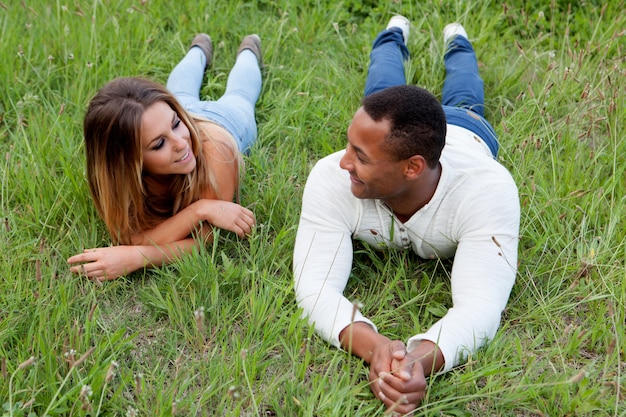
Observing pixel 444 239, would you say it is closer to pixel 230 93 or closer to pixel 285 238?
pixel 285 238

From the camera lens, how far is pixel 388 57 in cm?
396

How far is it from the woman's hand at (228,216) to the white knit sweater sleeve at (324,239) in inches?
11.6

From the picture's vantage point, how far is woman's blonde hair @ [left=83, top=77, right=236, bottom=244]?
2.89 m

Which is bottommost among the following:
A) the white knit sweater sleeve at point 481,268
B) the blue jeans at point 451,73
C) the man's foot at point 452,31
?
the white knit sweater sleeve at point 481,268

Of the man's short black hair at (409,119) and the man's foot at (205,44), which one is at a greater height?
the man's short black hair at (409,119)

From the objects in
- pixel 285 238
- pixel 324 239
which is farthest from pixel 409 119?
pixel 285 238

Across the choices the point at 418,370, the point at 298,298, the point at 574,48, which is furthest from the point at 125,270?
the point at 574,48

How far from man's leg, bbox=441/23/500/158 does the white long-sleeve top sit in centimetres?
41

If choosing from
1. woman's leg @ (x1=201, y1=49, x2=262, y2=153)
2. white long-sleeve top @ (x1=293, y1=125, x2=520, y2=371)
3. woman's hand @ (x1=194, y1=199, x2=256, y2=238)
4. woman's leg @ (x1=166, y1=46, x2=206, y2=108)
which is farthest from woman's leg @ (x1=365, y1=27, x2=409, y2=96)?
woman's hand @ (x1=194, y1=199, x2=256, y2=238)

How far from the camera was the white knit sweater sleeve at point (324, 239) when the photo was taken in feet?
9.10

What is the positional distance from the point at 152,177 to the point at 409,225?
121cm

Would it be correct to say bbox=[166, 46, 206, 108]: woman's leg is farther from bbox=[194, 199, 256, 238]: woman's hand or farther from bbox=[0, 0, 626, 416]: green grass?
bbox=[194, 199, 256, 238]: woman's hand

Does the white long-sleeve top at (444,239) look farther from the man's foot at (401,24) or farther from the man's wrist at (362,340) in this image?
the man's foot at (401,24)

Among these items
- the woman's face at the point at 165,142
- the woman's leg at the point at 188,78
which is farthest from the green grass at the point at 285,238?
the woman's face at the point at 165,142
